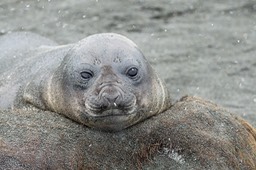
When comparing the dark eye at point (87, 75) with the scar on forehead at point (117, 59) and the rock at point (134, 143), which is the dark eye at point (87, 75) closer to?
the scar on forehead at point (117, 59)

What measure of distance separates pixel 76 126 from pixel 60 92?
0.78 m

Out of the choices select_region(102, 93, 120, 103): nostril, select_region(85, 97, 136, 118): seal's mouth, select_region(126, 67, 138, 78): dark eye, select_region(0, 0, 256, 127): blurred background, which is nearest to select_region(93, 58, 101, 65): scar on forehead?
select_region(126, 67, 138, 78): dark eye

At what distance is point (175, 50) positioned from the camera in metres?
9.98

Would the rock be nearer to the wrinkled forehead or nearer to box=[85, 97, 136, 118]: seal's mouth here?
box=[85, 97, 136, 118]: seal's mouth

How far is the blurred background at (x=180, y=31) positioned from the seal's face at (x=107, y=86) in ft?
9.52

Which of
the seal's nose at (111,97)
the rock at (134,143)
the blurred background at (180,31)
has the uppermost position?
the seal's nose at (111,97)

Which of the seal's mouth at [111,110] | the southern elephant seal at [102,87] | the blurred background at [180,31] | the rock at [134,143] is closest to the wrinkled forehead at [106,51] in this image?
the southern elephant seal at [102,87]

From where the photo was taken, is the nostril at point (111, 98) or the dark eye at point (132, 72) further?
the dark eye at point (132, 72)

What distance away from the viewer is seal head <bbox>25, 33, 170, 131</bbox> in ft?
14.5

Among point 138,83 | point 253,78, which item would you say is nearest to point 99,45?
point 138,83

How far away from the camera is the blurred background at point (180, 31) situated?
8719mm

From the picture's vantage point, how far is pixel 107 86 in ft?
14.8

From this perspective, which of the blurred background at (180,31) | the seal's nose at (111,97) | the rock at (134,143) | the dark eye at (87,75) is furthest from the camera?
the blurred background at (180,31)

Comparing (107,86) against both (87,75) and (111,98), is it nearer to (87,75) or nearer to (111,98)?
(111,98)
